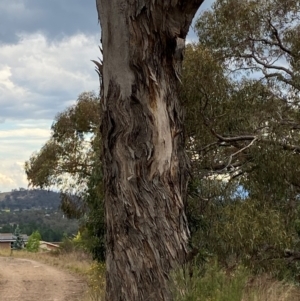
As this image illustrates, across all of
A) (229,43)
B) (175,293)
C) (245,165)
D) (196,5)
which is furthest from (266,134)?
(175,293)

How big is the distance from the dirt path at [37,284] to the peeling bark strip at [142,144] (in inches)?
282

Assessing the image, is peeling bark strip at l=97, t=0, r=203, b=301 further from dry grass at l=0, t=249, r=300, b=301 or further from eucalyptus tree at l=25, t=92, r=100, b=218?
eucalyptus tree at l=25, t=92, r=100, b=218

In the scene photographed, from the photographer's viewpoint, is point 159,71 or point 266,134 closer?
point 159,71

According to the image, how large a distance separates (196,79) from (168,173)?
400 centimetres

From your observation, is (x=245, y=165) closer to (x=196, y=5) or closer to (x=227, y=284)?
(x=196, y=5)

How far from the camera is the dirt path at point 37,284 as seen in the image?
1398cm

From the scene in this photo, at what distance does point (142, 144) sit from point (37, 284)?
36.6 feet

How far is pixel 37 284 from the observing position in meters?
16.4

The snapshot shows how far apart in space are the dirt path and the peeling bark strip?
7153 millimetres

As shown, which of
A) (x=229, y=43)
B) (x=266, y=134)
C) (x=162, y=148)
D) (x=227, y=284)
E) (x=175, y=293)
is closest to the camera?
(x=227, y=284)

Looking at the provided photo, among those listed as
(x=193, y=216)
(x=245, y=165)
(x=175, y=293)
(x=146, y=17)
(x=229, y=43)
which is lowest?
(x=175, y=293)

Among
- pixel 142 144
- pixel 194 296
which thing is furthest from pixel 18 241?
pixel 194 296

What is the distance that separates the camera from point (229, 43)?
1280cm

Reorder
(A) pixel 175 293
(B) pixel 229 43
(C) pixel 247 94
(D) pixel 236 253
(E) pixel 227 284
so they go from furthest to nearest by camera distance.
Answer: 1. (B) pixel 229 43
2. (C) pixel 247 94
3. (D) pixel 236 253
4. (A) pixel 175 293
5. (E) pixel 227 284
